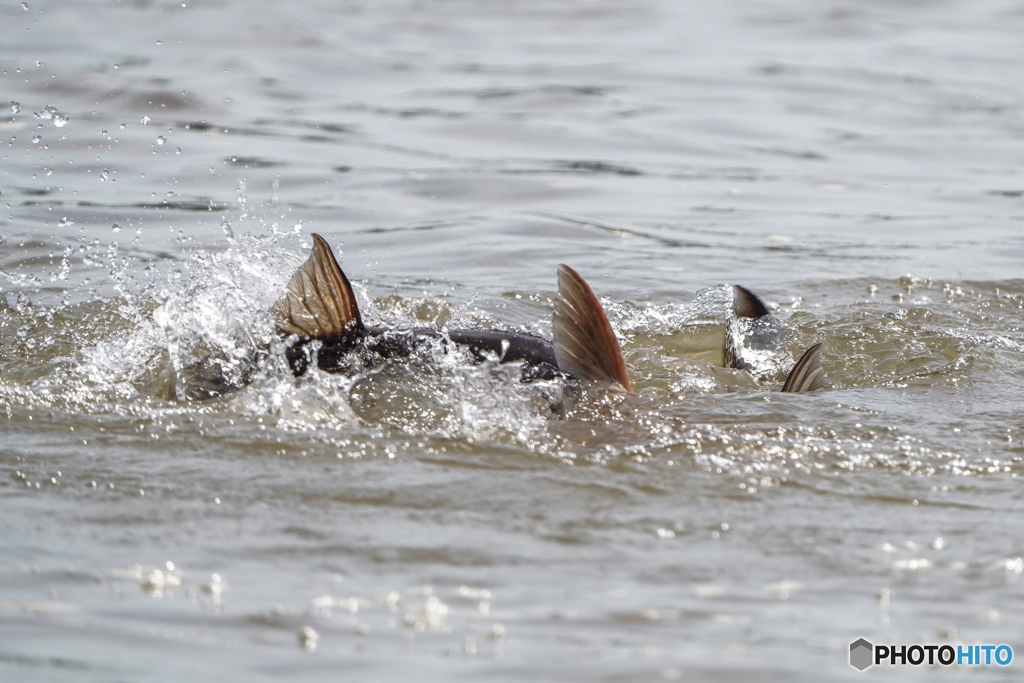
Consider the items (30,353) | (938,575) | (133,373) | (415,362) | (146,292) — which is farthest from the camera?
(146,292)

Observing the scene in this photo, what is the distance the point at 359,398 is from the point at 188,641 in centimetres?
135

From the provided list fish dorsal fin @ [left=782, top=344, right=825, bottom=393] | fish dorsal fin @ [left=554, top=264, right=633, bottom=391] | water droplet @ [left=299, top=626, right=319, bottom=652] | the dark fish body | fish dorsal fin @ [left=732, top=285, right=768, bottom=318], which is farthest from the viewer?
fish dorsal fin @ [left=732, top=285, right=768, bottom=318]

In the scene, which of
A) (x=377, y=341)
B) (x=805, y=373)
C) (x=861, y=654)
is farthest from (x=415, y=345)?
(x=861, y=654)

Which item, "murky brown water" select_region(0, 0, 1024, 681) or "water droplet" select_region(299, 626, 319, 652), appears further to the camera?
"murky brown water" select_region(0, 0, 1024, 681)

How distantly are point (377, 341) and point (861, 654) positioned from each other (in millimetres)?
1804

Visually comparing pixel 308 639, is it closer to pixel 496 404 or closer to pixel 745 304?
pixel 496 404

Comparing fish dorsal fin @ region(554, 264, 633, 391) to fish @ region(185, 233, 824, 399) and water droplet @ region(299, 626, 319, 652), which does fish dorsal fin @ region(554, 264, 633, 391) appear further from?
water droplet @ region(299, 626, 319, 652)

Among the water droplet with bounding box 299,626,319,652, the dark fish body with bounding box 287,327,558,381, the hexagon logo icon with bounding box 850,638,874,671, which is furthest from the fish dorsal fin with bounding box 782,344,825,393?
the water droplet with bounding box 299,626,319,652

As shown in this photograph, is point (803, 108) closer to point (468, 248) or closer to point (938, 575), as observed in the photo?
point (468, 248)

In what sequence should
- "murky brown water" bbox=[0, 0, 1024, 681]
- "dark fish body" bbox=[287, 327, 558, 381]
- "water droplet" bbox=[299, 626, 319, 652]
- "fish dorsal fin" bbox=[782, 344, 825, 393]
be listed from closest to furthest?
1. "water droplet" bbox=[299, 626, 319, 652]
2. "murky brown water" bbox=[0, 0, 1024, 681]
3. "dark fish body" bbox=[287, 327, 558, 381]
4. "fish dorsal fin" bbox=[782, 344, 825, 393]

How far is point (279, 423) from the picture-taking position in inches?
125

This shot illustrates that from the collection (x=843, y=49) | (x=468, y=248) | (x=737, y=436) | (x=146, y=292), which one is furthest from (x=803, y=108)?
(x=737, y=436)

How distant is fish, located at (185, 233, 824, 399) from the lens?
10.7ft

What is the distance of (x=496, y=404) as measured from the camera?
3.30 m
